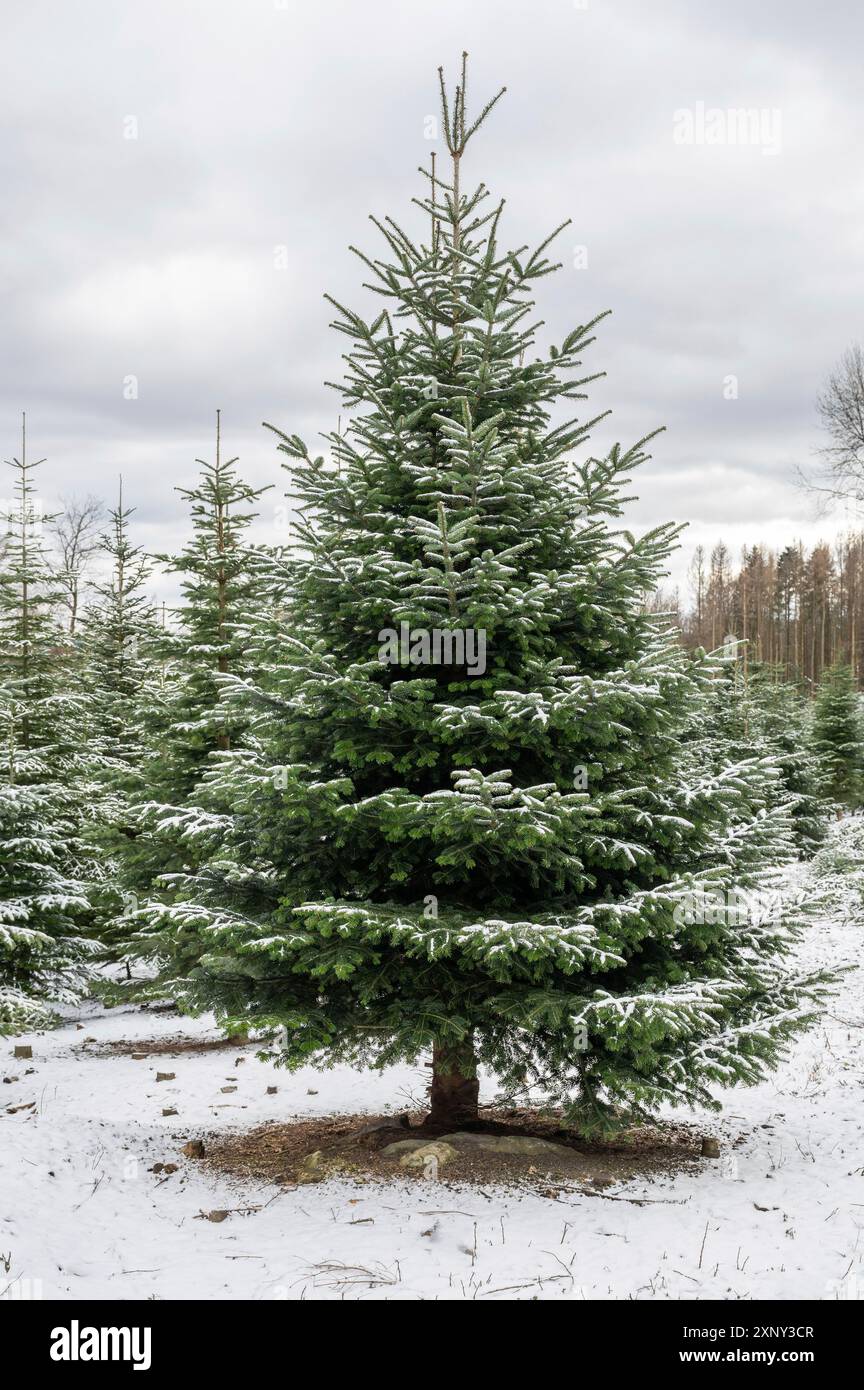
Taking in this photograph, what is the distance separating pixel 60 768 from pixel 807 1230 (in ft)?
34.5

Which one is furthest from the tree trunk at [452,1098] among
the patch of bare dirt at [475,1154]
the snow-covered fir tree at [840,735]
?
the snow-covered fir tree at [840,735]

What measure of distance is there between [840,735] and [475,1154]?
20822 mm

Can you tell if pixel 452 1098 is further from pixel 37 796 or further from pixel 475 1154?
pixel 37 796

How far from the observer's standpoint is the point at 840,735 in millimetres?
23844

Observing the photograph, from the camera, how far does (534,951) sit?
16.6 ft

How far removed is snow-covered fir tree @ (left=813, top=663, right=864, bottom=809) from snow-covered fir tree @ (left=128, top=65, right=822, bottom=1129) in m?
18.4

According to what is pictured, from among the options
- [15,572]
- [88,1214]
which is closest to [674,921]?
[88,1214]

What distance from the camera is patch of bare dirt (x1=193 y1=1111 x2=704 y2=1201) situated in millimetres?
5875

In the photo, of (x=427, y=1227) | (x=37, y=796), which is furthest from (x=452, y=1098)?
(x=37, y=796)

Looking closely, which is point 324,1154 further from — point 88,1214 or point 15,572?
point 15,572

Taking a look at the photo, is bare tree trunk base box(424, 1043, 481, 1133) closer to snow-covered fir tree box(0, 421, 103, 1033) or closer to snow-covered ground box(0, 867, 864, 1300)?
snow-covered ground box(0, 867, 864, 1300)

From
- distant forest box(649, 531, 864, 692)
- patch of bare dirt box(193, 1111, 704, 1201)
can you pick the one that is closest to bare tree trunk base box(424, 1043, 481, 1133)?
patch of bare dirt box(193, 1111, 704, 1201)

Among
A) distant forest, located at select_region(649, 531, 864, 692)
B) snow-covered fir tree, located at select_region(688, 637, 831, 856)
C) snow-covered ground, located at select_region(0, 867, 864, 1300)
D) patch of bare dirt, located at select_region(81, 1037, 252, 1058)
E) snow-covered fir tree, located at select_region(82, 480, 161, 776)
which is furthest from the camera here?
distant forest, located at select_region(649, 531, 864, 692)

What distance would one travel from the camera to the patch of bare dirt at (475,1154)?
5875 mm
